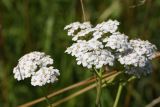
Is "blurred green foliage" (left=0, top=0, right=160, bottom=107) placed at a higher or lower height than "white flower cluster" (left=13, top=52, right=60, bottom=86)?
higher

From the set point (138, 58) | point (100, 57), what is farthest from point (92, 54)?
point (138, 58)

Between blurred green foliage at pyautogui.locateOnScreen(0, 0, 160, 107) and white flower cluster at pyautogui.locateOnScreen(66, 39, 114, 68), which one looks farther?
blurred green foliage at pyautogui.locateOnScreen(0, 0, 160, 107)

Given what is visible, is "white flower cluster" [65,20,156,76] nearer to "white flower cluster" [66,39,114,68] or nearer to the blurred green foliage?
"white flower cluster" [66,39,114,68]

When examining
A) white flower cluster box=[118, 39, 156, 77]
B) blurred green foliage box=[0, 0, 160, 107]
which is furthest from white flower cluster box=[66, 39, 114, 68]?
blurred green foliage box=[0, 0, 160, 107]

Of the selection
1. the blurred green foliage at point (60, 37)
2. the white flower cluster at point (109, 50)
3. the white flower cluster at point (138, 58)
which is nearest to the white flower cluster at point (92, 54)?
the white flower cluster at point (109, 50)

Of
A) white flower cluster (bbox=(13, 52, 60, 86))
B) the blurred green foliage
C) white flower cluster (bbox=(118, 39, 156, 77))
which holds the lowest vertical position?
white flower cluster (bbox=(118, 39, 156, 77))

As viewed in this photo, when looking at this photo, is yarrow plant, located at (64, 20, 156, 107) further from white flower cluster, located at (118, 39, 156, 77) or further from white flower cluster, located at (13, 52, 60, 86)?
white flower cluster, located at (13, 52, 60, 86)

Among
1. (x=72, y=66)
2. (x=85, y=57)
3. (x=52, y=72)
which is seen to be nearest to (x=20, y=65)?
(x=52, y=72)
